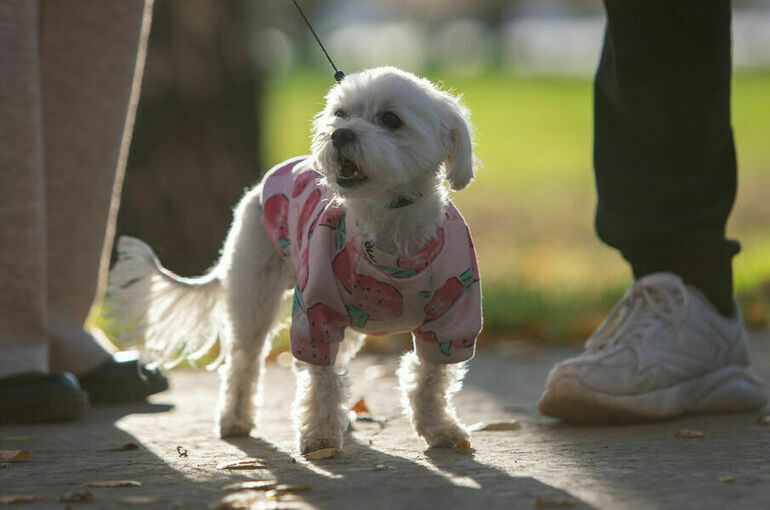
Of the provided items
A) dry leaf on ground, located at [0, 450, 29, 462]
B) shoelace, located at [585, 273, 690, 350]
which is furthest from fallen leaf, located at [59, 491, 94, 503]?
shoelace, located at [585, 273, 690, 350]

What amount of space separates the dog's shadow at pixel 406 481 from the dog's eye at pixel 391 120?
920 mm

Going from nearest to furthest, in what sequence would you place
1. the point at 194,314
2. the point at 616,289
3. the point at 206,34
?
the point at 194,314, the point at 616,289, the point at 206,34

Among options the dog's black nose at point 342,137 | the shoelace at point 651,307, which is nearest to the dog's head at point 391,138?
the dog's black nose at point 342,137

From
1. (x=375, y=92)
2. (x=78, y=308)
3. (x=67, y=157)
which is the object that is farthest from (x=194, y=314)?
(x=375, y=92)

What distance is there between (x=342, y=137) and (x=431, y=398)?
0.85 metres

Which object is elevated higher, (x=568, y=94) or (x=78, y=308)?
(x=568, y=94)

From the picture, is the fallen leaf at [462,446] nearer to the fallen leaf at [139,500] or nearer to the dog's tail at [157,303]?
the fallen leaf at [139,500]

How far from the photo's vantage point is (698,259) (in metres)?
3.87

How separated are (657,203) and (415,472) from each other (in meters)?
1.43

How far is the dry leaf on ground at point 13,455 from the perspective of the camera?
317 centimetres

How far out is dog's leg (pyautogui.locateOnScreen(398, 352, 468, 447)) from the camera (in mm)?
3408

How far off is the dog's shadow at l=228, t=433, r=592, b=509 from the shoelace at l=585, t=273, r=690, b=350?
840 millimetres

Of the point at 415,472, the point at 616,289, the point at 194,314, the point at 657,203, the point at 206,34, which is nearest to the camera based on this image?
the point at 415,472

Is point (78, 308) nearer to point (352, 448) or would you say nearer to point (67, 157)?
point (67, 157)
